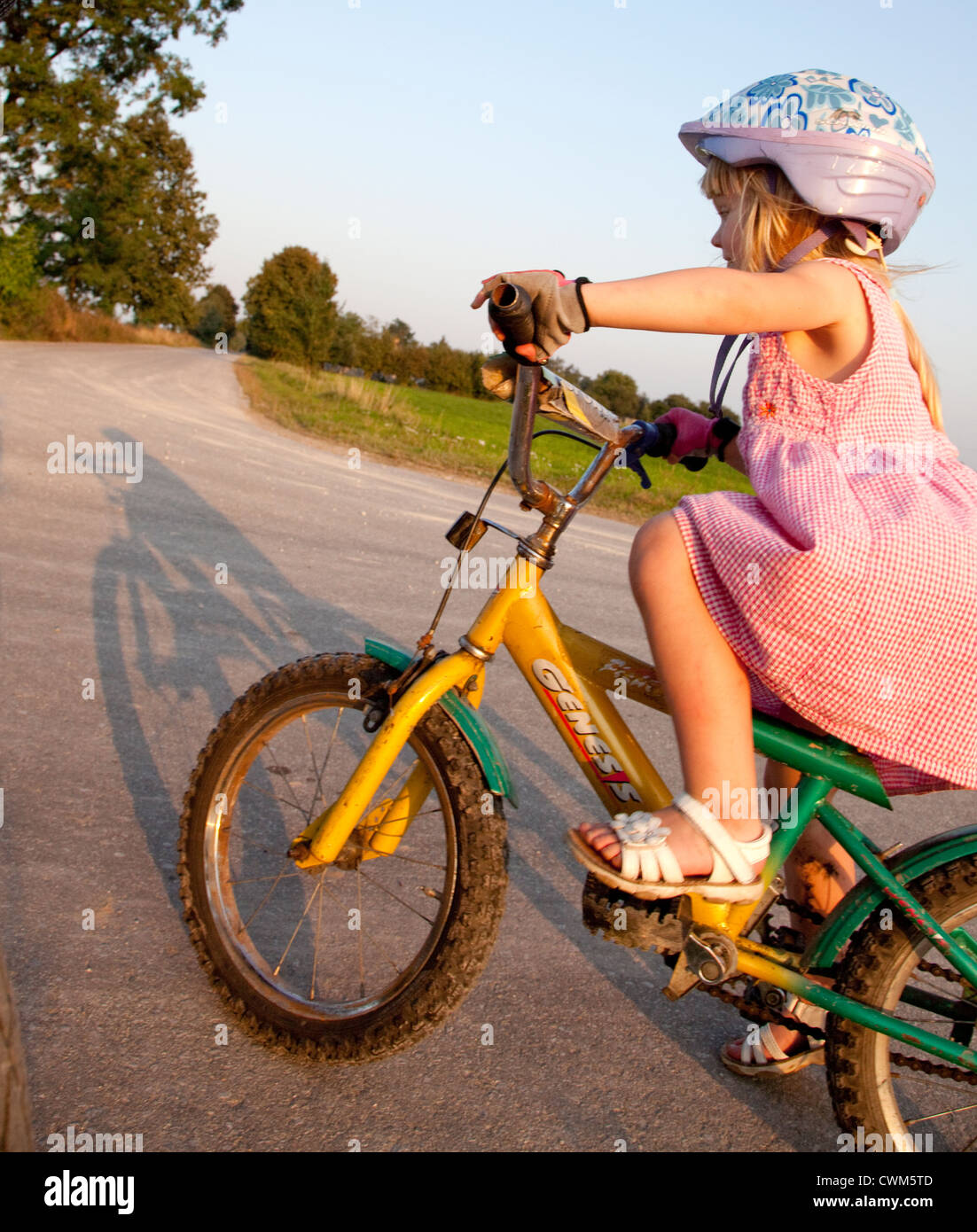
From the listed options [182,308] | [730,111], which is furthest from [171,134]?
[730,111]

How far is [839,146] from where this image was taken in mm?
2006

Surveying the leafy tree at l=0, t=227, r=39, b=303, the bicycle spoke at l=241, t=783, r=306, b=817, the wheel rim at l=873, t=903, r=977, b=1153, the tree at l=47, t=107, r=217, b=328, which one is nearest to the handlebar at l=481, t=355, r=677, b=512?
the wheel rim at l=873, t=903, r=977, b=1153

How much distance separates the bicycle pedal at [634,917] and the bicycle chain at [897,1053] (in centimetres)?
15

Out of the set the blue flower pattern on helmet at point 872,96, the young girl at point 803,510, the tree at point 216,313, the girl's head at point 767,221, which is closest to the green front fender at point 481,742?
the young girl at point 803,510

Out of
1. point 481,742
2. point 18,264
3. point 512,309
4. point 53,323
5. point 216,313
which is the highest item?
point 216,313

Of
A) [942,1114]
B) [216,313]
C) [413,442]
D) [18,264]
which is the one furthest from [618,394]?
[216,313]

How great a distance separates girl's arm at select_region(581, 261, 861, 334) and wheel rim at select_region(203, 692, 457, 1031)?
3.34ft

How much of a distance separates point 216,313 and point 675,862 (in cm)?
11591

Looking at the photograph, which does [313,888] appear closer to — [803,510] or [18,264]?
[803,510]

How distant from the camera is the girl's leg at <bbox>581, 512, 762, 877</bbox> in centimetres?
204

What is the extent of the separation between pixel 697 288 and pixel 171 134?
66.0 m

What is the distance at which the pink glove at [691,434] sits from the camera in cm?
257

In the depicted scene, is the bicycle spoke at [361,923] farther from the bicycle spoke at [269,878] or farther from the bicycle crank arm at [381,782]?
the bicycle crank arm at [381,782]
